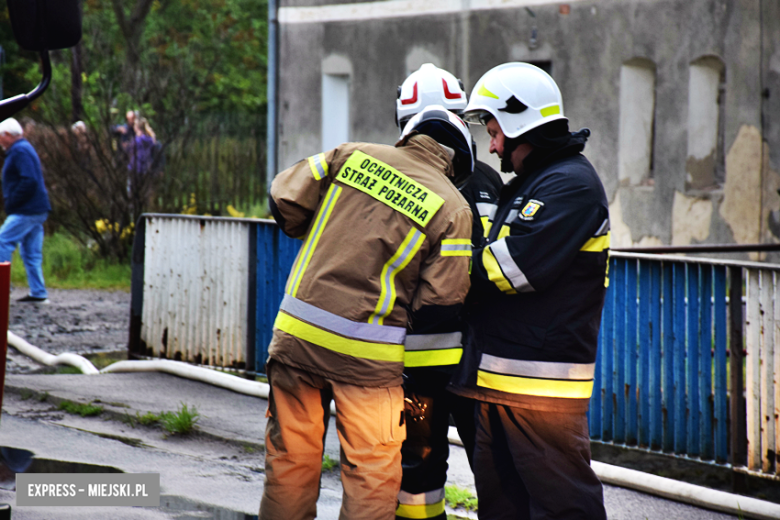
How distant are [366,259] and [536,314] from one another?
62 centimetres

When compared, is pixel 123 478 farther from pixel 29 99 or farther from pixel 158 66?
pixel 158 66

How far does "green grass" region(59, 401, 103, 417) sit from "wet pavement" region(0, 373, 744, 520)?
0.13ft

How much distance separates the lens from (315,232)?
3430 mm

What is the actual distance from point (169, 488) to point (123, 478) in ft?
0.91

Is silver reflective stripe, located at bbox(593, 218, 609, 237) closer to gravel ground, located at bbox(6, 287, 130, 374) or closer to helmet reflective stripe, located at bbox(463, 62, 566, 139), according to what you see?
helmet reflective stripe, located at bbox(463, 62, 566, 139)

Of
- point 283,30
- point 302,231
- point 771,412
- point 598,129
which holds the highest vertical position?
point 283,30

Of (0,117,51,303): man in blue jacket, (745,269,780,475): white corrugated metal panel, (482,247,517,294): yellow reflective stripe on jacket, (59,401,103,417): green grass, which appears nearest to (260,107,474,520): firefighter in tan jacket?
(482,247,517,294): yellow reflective stripe on jacket

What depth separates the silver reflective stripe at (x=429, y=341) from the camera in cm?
375

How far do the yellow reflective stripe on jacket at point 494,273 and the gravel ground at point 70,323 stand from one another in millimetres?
5219

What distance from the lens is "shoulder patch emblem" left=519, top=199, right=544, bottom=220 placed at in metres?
3.22

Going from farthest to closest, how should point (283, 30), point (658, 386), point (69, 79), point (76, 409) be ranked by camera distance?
point (283, 30), point (69, 79), point (76, 409), point (658, 386)

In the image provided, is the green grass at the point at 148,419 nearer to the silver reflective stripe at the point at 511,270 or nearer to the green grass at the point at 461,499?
the green grass at the point at 461,499

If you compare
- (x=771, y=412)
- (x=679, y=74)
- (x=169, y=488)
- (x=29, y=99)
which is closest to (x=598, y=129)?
(x=679, y=74)

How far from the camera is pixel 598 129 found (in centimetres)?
1324
